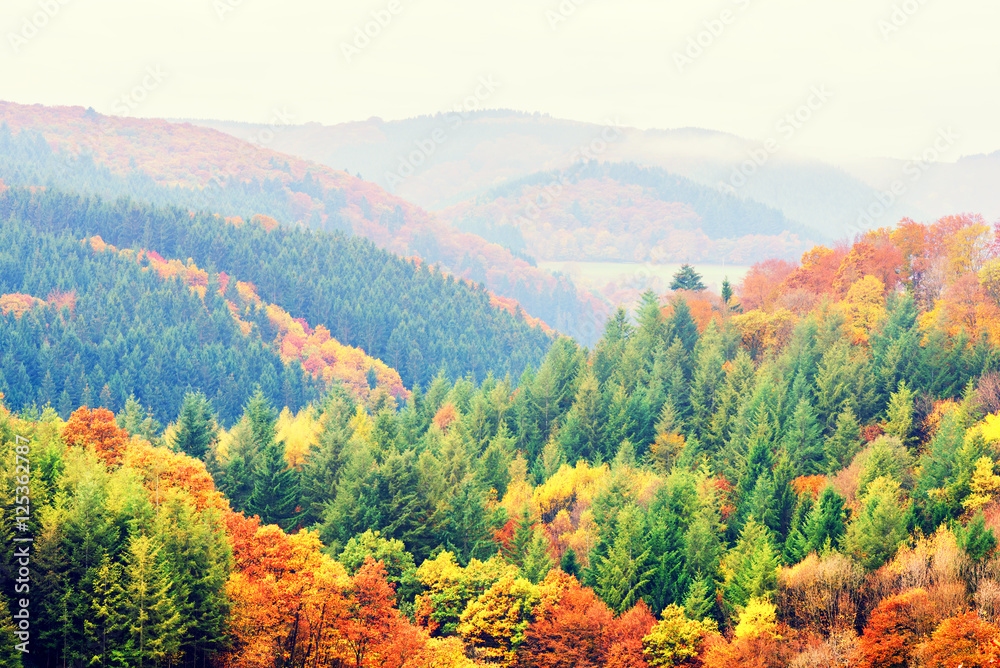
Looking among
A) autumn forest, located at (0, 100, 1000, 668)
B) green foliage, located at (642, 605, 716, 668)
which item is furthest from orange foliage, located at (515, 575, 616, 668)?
green foliage, located at (642, 605, 716, 668)

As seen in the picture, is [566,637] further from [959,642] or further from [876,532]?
[876,532]

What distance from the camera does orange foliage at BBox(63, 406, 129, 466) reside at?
214 feet

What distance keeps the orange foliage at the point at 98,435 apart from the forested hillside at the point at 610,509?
16 centimetres

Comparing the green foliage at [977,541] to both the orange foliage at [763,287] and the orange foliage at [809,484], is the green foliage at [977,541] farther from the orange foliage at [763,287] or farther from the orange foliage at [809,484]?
the orange foliage at [763,287]

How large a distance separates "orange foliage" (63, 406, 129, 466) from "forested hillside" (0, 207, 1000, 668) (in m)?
0.16

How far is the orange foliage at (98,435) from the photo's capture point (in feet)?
214

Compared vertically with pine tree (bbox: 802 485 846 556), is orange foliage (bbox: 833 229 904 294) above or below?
above

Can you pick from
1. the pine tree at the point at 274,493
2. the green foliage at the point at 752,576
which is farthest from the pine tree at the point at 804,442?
the pine tree at the point at 274,493

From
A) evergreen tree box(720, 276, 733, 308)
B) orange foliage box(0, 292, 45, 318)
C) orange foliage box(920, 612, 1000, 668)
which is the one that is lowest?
orange foliage box(0, 292, 45, 318)

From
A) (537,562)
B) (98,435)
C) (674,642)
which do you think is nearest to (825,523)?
(674,642)

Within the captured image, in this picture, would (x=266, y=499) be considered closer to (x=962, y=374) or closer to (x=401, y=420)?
(x=401, y=420)

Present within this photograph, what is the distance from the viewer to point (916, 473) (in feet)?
234

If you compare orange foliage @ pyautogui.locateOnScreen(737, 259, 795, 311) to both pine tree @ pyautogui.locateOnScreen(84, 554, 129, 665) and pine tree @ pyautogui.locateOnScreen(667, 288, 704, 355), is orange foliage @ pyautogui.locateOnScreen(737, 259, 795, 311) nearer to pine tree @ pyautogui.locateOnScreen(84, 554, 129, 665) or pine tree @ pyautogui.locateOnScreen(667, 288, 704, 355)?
pine tree @ pyautogui.locateOnScreen(667, 288, 704, 355)

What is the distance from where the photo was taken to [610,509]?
2783 inches
